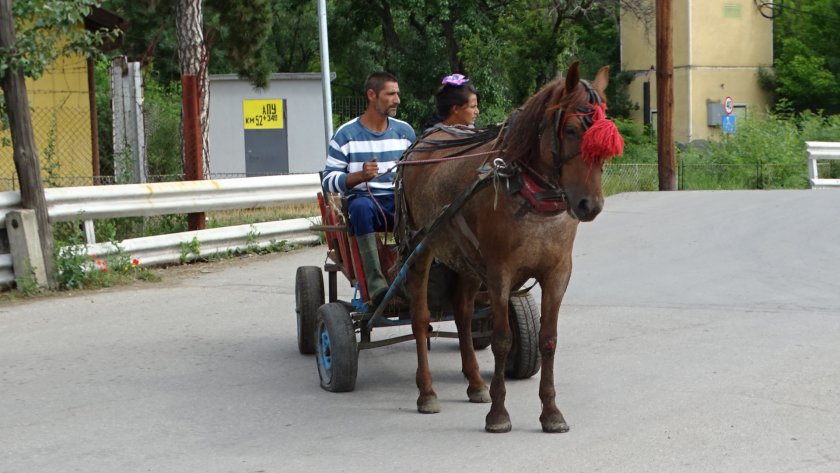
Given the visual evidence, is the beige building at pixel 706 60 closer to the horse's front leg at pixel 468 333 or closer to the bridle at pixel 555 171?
the horse's front leg at pixel 468 333

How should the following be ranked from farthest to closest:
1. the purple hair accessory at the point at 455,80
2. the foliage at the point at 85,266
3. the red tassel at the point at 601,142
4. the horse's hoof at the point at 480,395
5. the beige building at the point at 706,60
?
the beige building at the point at 706,60
the foliage at the point at 85,266
the purple hair accessory at the point at 455,80
the horse's hoof at the point at 480,395
the red tassel at the point at 601,142

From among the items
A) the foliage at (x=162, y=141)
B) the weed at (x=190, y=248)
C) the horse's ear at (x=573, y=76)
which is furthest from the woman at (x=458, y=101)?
the foliage at (x=162, y=141)

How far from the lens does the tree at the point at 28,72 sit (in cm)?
1166

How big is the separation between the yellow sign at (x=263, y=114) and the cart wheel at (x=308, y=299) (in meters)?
18.6

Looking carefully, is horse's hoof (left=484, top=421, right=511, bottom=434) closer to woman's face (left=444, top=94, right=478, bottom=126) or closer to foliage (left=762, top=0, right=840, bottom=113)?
woman's face (left=444, top=94, right=478, bottom=126)

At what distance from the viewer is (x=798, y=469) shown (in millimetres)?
5586

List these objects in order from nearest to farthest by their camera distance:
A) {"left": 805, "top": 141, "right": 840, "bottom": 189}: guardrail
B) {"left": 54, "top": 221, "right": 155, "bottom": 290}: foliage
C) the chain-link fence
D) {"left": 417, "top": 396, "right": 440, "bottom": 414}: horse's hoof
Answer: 1. {"left": 417, "top": 396, "right": 440, "bottom": 414}: horse's hoof
2. {"left": 54, "top": 221, "right": 155, "bottom": 290}: foliage
3. the chain-link fence
4. {"left": 805, "top": 141, "right": 840, "bottom": 189}: guardrail

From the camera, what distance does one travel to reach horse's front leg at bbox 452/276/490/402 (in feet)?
23.9

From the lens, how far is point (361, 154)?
8.09 m

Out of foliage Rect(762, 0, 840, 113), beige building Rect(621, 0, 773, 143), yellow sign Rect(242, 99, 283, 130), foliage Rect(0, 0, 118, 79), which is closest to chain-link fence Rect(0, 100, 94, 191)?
yellow sign Rect(242, 99, 283, 130)

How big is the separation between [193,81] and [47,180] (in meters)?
2.31

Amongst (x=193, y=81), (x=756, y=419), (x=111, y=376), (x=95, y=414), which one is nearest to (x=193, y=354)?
(x=111, y=376)

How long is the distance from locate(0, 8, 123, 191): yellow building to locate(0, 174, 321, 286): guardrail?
571 centimetres

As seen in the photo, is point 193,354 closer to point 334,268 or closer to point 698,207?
point 334,268
